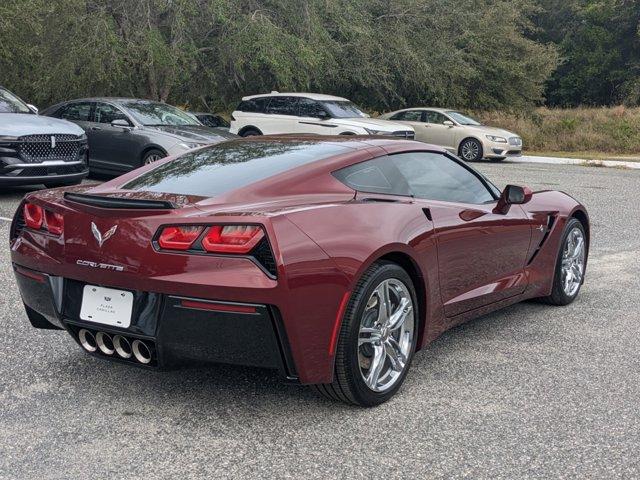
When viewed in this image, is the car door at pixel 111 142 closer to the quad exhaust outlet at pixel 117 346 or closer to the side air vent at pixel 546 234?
the side air vent at pixel 546 234

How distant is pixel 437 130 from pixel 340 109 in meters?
4.89

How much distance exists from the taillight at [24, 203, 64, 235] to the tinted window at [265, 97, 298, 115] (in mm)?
16027

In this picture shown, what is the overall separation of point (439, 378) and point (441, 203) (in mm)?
1034

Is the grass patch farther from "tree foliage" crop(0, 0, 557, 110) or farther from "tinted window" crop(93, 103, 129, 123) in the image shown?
"tinted window" crop(93, 103, 129, 123)

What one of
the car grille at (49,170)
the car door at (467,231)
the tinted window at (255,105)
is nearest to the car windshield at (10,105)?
the car grille at (49,170)

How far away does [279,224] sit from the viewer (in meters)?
3.46

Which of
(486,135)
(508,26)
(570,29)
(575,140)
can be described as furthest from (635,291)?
(570,29)

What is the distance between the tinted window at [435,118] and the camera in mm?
23233

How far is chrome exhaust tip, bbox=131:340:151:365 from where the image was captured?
3611mm

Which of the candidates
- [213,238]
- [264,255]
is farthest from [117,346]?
[264,255]

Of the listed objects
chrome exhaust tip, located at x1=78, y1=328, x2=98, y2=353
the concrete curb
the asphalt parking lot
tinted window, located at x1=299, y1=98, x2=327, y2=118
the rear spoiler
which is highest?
the rear spoiler

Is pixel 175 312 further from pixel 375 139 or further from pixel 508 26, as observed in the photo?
pixel 508 26

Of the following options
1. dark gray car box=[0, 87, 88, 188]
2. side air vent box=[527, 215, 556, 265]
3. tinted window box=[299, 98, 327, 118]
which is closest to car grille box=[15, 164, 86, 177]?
dark gray car box=[0, 87, 88, 188]

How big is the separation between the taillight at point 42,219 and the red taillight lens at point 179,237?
2.23ft
